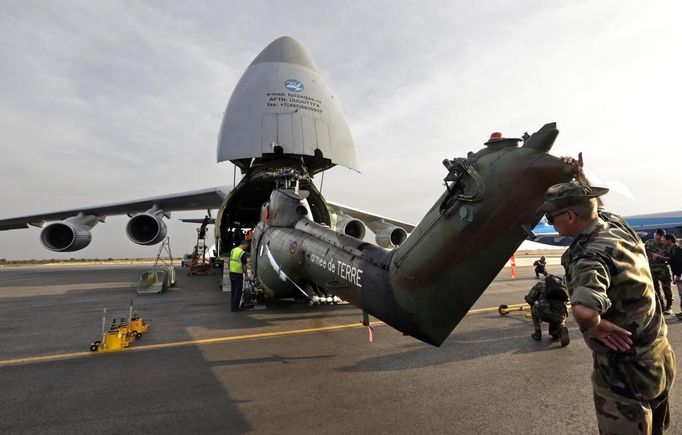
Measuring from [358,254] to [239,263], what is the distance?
5261 mm

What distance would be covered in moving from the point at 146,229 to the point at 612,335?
15141 millimetres

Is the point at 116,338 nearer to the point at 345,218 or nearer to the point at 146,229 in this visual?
the point at 345,218

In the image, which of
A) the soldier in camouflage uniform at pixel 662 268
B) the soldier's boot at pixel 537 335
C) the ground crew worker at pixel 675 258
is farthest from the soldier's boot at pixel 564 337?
the ground crew worker at pixel 675 258

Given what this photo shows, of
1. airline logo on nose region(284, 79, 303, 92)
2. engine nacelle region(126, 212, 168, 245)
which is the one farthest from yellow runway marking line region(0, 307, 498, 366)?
engine nacelle region(126, 212, 168, 245)

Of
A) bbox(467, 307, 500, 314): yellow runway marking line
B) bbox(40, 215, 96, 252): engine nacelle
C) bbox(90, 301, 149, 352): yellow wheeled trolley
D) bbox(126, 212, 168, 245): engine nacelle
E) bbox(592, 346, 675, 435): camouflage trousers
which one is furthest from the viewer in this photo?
bbox(40, 215, 96, 252): engine nacelle

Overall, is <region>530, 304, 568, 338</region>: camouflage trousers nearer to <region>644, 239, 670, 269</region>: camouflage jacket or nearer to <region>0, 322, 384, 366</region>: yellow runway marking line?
<region>0, 322, 384, 366</region>: yellow runway marking line

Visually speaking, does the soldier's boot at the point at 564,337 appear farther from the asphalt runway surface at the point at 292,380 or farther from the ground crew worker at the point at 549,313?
the asphalt runway surface at the point at 292,380

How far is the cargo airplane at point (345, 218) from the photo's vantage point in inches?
112

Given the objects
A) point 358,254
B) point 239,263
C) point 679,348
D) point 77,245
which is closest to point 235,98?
point 239,263

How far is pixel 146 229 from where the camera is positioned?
44.8 feet

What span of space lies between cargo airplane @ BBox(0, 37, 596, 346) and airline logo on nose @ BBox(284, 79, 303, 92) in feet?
0.14

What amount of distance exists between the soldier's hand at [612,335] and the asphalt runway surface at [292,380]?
169 centimetres

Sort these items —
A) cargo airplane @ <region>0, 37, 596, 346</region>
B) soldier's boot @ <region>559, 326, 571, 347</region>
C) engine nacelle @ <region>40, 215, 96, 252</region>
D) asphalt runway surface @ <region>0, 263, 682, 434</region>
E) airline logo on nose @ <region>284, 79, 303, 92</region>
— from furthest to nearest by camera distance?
engine nacelle @ <region>40, 215, 96, 252</region> → airline logo on nose @ <region>284, 79, 303, 92</region> → soldier's boot @ <region>559, 326, 571, 347</region> → asphalt runway surface @ <region>0, 263, 682, 434</region> → cargo airplane @ <region>0, 37, 596, 346</region>

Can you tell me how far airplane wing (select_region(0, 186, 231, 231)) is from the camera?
1599 cm
